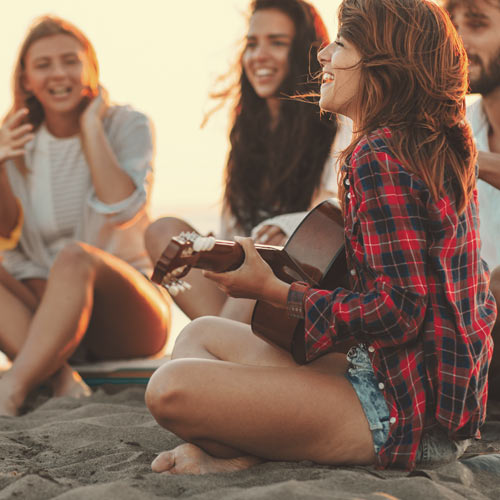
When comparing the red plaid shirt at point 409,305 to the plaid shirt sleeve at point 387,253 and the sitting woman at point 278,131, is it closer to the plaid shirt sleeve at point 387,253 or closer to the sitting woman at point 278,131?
the plaid shirt sleeve at point 387,253

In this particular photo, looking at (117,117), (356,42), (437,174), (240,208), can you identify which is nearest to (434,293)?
(437,174)

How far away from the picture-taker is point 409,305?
5.92ft

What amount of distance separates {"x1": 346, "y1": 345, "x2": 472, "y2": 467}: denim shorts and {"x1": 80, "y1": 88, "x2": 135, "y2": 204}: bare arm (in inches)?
80.1

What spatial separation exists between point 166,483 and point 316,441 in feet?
1.24

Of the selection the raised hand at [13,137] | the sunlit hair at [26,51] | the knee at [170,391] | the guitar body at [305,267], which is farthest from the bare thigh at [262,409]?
the sunlit hair at [26,51]

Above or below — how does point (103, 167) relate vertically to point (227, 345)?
above

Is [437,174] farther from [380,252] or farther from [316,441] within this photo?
[316,441]

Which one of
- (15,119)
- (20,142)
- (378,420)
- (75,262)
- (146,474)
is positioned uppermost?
(15,119)

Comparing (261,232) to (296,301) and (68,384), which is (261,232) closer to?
(68,384)

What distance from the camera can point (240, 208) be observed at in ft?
12.3

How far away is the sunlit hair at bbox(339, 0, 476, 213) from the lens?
191 cm

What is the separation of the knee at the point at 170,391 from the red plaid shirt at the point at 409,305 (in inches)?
12.5

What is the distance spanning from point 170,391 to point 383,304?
55cm

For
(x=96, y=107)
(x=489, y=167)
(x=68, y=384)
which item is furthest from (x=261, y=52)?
(x=68, y=384)
